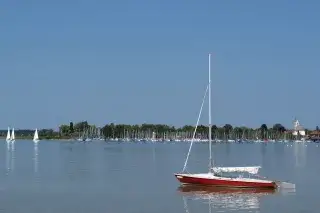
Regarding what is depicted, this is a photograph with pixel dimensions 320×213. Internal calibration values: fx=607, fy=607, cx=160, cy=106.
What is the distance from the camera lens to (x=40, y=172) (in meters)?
82.4

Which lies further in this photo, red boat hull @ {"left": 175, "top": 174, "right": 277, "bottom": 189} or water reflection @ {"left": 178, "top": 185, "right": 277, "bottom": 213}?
red boat hull @ {"left": 175, "top": 174, "right": 277, "bottom": 189}

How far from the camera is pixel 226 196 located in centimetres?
5528

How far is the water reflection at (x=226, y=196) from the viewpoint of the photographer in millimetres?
48969

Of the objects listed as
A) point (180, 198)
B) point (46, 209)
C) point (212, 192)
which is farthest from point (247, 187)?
point (46, 209)

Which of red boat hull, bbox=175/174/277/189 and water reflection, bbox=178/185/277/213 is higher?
red boat hull, bbox=175/174/277/189

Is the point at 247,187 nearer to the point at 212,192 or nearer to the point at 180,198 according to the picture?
the point at 212,192

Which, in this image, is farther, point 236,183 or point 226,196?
point 236,183

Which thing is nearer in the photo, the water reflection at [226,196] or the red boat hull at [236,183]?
the water reflection at [226,196]

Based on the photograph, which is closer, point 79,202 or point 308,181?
point 79,202

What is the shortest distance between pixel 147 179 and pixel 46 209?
27.7m

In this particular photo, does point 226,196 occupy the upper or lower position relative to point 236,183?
lower

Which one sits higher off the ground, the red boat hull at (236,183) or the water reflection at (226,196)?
the red boat hull at (236,183)

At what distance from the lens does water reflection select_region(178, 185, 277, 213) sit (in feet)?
161

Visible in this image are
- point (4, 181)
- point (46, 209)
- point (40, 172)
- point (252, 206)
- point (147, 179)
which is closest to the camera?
point (46, 209)
